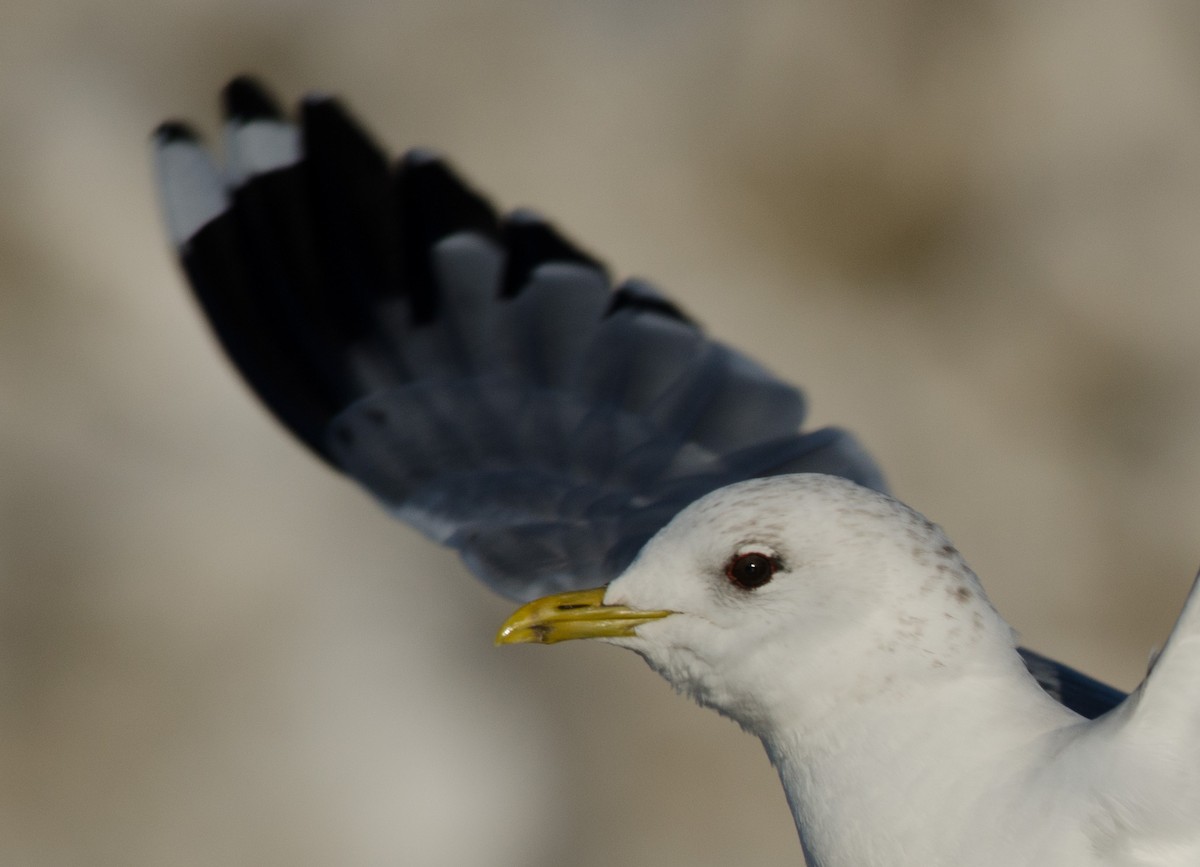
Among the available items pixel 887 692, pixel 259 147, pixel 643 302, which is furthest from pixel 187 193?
pixel 887 692

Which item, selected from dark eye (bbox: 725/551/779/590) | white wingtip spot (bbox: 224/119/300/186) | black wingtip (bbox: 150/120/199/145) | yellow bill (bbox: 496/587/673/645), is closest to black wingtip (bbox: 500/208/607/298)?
white wingtip spot (bbox: 224/119/300/186)

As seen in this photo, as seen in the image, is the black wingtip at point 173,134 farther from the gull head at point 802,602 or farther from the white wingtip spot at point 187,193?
the gull head at point 802,602

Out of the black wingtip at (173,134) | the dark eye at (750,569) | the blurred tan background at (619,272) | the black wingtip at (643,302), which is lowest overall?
the blurred tan background at (619,272)

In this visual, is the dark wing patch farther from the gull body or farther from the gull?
the gull body

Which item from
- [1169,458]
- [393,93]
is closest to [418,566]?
[393,93]

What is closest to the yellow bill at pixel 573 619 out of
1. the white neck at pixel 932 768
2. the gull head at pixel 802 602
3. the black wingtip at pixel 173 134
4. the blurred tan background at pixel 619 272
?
the gull head at pixel 802 602

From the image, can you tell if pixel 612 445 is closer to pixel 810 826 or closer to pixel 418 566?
pixel 810 826
